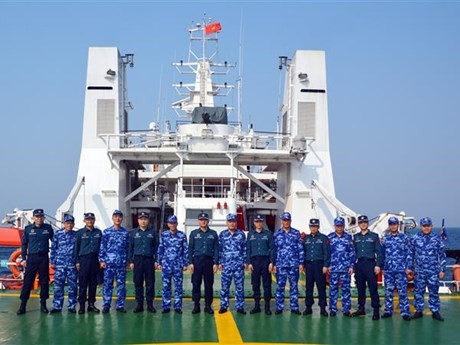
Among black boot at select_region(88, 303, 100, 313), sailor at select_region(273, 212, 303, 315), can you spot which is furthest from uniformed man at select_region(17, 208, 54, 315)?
sailor at select_region(273, 212, 303, 315)

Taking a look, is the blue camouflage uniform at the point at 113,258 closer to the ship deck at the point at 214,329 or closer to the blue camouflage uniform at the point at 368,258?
the ship deck at the point at 214,329

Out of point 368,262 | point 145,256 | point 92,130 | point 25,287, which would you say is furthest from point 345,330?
point 92,130

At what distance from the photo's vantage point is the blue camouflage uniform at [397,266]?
8742 millimetres

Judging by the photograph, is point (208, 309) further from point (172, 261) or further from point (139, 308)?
point (139, 308)

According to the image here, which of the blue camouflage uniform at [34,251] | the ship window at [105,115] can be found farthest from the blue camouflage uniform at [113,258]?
the ship window at [105,115]

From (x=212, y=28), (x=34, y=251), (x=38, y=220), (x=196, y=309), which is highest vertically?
(x=212, y=28)

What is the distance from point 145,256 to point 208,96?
Result: 15.1m

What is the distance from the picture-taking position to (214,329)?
7766 mm

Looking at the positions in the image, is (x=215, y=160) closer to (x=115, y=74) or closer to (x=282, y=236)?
(x=115, y=74)

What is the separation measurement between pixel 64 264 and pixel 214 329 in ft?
8.70

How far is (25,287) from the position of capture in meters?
8.81

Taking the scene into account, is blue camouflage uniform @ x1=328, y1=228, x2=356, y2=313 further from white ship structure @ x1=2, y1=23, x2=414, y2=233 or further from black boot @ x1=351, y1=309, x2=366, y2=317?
white ship structure @ x1=2, y1=23, x2=414, y2=233

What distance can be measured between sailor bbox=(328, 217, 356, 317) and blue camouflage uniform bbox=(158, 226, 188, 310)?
86.2 inches

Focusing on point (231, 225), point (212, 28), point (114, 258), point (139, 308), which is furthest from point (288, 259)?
point (212, 28)
